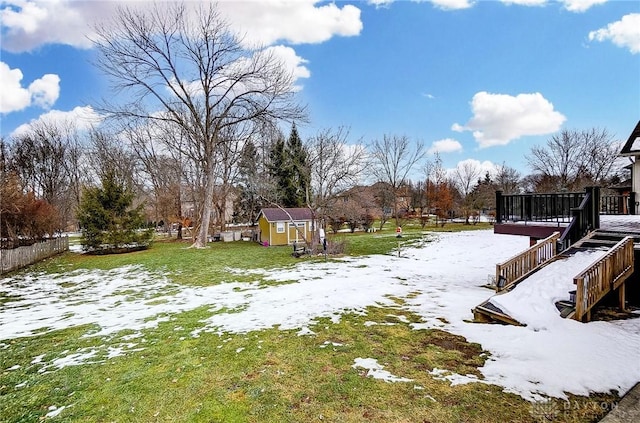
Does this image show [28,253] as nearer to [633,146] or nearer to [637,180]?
[633,146]

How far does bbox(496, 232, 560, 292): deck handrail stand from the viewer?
23.4 feet

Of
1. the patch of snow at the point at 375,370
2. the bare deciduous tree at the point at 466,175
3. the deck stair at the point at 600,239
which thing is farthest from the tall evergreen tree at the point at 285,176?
the bare deciduous tree at the point at 466,175

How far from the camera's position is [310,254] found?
15.5 meters

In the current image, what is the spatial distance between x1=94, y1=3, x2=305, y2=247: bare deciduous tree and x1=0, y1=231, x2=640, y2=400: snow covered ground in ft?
35.7

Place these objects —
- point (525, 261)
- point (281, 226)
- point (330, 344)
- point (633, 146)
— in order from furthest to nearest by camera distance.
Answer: point (281, 226) < point (633, 146) < point (525, 261) < point (330, 344)

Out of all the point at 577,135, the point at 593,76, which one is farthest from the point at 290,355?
the point at 577,135

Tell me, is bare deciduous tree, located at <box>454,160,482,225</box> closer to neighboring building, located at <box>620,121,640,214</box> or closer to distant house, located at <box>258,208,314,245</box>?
distant house, located at <box>258,208,314,245</box>

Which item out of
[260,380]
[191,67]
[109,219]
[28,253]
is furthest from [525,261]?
[109,219]

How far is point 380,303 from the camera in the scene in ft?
23.6

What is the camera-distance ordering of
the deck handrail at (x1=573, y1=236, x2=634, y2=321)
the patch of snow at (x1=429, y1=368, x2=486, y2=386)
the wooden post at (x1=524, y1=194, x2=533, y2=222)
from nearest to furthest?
the patch of snow at (x1=429, y1=368, x2=486, y2=386) < the deck handrail at (x1=573, y1=236, x2=634, y2=321) < the wooden post at (x1=524, y1=194, x2=533, y2=222)

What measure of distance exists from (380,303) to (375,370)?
3234 millimetres

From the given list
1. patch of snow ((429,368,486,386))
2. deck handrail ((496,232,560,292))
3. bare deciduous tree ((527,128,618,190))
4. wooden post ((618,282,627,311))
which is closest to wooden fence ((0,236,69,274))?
patch of snow ((429,368,486,386))

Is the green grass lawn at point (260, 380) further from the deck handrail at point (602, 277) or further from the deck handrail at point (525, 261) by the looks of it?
the deck handrail at point (525, 261)

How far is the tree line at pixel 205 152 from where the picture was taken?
17500 millimetres
